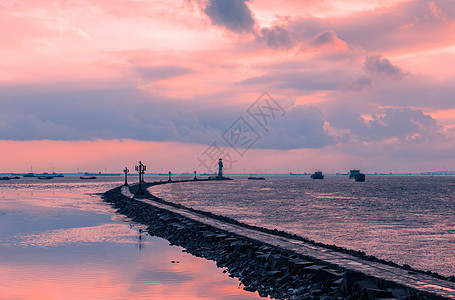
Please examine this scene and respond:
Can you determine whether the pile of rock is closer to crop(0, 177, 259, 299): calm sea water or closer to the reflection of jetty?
the reflection of jetty

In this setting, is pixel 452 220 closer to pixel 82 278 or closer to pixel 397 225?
pixel 397 225

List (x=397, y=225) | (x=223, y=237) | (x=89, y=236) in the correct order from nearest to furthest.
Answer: (x=223, y=237) < (x=89, y=236) < (x=397, y=225)

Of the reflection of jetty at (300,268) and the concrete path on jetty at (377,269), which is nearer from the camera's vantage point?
the concrete path on jetty at (377,269)

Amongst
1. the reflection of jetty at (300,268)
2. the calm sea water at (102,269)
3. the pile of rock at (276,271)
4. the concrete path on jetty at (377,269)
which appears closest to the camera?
the concrete path on jetty at (377,269)

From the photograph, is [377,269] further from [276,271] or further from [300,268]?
[276,271]

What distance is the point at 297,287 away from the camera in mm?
14547

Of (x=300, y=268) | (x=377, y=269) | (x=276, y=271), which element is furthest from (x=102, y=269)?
(x=377, y=269)

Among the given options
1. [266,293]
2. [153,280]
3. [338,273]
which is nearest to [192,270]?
[153,280]

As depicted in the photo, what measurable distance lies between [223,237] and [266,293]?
8860 millimetres

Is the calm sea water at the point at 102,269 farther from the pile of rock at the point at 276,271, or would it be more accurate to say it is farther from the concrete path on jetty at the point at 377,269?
the concrete path on jetty at the point at 377,269

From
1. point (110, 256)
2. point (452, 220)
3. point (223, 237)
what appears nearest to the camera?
point (110, 256)

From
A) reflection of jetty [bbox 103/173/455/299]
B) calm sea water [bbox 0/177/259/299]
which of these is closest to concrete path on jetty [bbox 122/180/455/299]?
reflection of jetty [bbox 103/173/455/299]

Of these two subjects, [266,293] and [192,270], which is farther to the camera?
[192,270]

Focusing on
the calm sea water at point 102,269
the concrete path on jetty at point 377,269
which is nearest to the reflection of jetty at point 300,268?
the concrete path on jetty at point 377,269
